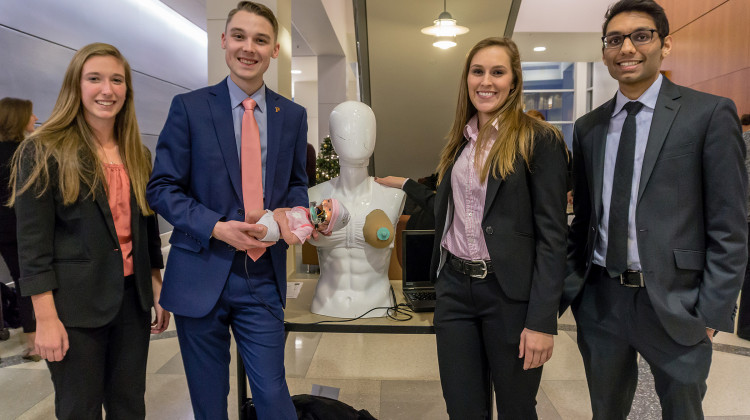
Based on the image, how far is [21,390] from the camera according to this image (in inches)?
119

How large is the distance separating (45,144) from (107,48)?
1.29 ft

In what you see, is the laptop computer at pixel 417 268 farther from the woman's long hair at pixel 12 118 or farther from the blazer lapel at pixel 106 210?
the woman's long hair at pixel 12 118

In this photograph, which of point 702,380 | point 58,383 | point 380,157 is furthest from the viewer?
point 380,157

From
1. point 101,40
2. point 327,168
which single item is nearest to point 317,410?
point 327,168

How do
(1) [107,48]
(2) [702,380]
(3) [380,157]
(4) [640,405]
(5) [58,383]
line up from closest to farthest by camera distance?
(2) [702,380] → (5) [58,383] → (1) [107,48] → (4) [640,405] → (3) [380,157]

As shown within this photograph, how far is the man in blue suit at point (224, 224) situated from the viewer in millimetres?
1652

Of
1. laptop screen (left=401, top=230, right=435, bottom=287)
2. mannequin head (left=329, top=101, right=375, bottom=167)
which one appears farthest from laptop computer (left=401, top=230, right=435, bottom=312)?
mannequin head (left=329, top=101, right=375, bottom=167)

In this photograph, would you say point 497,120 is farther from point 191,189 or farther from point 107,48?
point 107,48

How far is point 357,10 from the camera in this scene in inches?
167

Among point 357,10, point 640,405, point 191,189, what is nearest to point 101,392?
point 191,189

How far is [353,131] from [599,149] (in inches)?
42.6

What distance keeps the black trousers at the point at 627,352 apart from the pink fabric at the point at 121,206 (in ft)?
5.04

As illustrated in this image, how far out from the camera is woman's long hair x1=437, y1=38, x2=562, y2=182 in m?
1.58

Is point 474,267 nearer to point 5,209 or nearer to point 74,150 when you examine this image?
point 74,150
